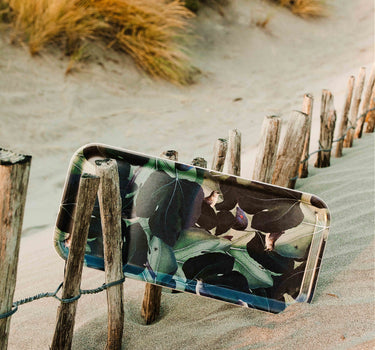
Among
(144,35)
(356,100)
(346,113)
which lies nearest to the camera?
(346,113)

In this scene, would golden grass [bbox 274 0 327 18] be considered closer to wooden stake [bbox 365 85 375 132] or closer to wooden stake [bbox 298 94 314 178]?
wooden stake [bbox 365 85 375 132]

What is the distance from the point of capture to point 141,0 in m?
5.82

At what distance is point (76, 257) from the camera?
143 centimetres

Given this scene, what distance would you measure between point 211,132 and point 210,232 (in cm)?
344

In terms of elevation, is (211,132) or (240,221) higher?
(240,221)

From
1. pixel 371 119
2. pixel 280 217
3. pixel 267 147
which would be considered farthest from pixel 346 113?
pixel 280 217

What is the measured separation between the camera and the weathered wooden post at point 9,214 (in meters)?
1.12

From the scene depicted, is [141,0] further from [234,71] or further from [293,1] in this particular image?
[293,1]

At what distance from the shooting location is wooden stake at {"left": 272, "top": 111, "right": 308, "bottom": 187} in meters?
2.35

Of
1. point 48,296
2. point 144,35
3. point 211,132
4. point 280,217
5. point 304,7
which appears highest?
point 304,7

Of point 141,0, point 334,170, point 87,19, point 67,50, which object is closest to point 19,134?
point 67,50

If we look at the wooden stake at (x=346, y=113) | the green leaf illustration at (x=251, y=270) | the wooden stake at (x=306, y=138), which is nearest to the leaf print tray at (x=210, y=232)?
the green leaf illustration at (x=251, y=270)

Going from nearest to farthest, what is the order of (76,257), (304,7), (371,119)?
(76,257), (371,119), (304,7)

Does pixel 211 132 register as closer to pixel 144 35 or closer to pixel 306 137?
pixel 144 35
